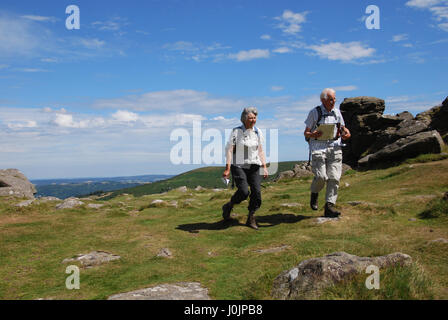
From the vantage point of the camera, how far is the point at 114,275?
25.3ft

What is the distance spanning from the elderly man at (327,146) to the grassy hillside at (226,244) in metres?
1.08

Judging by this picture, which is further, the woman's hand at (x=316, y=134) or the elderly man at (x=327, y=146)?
the elderly man at (x=327, y=146)

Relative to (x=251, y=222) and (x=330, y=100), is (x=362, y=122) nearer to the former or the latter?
(x=330, y=100)

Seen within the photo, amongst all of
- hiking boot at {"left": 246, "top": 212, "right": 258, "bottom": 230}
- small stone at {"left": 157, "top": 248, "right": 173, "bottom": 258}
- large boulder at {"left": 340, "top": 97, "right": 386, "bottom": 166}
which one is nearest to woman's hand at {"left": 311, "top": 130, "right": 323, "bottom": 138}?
hiking boot at {"left": 246, "top": 212, "right": 258, "bottom": 230}

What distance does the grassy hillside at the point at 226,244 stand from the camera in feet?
20.5

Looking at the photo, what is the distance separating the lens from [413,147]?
2444 centimetres

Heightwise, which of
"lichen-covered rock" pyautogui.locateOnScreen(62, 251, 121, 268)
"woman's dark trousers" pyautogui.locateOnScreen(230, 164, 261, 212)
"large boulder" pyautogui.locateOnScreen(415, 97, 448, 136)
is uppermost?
"large boulder" pyautogui.locateOnScreen(415, 97, 448, 136)

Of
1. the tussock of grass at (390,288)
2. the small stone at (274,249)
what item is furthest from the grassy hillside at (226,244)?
the small stone at (274,249)

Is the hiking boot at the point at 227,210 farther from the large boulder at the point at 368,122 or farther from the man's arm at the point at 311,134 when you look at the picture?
the large boulder at the point at 368,122

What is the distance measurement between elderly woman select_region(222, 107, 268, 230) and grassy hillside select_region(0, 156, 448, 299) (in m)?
1.64

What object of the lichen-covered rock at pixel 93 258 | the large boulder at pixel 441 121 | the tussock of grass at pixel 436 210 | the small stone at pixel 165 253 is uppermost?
the large boulder at pixel 441 121

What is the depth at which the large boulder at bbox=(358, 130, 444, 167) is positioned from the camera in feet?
77.6

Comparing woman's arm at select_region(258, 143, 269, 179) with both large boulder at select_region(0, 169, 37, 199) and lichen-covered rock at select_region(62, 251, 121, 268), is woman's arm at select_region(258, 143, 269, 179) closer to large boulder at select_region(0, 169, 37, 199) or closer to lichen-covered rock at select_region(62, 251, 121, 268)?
lichen-covered rock at select_region(62, 251, 121, 268)

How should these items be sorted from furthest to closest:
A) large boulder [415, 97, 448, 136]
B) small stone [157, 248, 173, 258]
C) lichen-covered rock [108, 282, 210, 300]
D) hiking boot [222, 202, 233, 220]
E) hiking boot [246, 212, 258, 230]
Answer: large boulder [415, 97, 448, 136]
hiking boot [222, 202, 233, 220]
hiking boot [246, 212, 258, 230]
small stone [157, 248, 173, 258]
lichen-covered rock [108, 282, 210, 300]
